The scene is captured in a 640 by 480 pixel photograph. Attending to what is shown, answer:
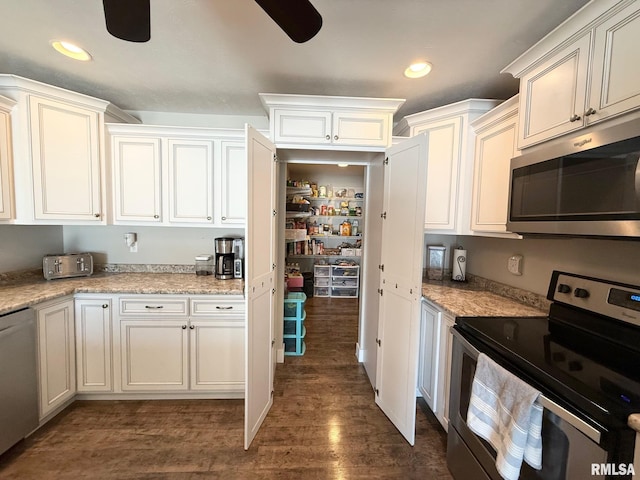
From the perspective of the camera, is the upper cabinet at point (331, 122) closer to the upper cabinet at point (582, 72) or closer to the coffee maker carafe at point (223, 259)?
the upper cabinet at point (582, 72)

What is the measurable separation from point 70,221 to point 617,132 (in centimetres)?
325

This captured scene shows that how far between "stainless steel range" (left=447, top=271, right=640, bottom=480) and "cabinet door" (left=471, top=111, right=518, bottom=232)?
50 centimetres

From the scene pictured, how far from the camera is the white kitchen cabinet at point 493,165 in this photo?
1645mm

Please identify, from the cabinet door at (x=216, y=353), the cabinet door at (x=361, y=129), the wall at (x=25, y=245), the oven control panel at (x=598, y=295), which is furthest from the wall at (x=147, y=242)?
the oven control panel at (x=598, y=295)

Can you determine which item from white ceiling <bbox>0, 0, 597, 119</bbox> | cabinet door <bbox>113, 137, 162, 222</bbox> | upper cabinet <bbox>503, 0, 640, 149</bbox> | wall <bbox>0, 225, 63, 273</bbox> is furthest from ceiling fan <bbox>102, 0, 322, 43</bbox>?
wall <bbox>0, 225, 63, 273</bbox>

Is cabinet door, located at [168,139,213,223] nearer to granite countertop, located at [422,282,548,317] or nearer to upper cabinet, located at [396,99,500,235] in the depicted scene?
upper cabinet, located at [396,99,500,235]

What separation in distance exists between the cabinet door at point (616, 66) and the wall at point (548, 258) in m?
0.68

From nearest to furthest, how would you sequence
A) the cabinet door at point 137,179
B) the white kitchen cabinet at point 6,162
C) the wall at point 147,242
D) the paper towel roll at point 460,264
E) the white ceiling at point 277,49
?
1. the white ceiling at point 277,49
2. the white kitchen cabinet at point 6,162
3. the cabinet door at point 137,179
4. the paper towel roll at point 460,264
5. the wall at point 147,242

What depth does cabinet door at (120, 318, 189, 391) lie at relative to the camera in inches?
78.9

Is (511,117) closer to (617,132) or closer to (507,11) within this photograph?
(507,11)

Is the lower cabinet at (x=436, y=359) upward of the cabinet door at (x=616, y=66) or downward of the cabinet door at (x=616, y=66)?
downward

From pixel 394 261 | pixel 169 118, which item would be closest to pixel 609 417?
pixel 394 261

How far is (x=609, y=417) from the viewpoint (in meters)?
0.74

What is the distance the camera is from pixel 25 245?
85.0 inches
